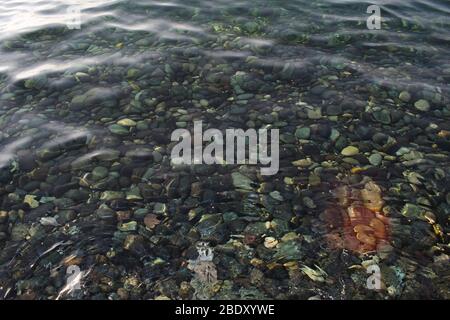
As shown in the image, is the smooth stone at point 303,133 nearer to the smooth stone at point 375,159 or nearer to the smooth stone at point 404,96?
the smooth stone at point 375,159

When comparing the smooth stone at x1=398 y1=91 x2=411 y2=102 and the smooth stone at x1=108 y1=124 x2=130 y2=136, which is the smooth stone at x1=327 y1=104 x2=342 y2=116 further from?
the smooth stone at x1=108 y1=124 x2=130 y2=136

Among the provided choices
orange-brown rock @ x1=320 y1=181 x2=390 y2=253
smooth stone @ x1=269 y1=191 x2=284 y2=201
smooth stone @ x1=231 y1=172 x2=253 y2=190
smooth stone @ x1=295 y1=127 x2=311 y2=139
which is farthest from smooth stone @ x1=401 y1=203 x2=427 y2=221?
smooth stone @ x1=231 y1=172 x2=253 y2=190

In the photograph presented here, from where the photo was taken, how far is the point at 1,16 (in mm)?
12023

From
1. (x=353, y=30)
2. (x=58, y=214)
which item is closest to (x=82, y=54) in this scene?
(x=58, y=214)

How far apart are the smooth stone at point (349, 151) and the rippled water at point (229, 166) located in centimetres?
8

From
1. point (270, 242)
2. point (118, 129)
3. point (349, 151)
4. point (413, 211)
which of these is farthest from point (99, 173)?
point (413, 211)

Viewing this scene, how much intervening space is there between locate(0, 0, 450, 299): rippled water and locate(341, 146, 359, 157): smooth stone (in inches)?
3.2

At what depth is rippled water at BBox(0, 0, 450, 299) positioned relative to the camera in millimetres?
4828

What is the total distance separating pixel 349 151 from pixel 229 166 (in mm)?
1989

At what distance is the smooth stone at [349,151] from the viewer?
6480 mm

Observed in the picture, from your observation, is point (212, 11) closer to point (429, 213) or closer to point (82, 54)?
point (82, 54)

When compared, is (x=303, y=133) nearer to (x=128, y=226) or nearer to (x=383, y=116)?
(x=383, y=116)

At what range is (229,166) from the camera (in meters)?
6.37

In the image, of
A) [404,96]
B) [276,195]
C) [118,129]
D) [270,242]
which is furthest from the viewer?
[404,96]
